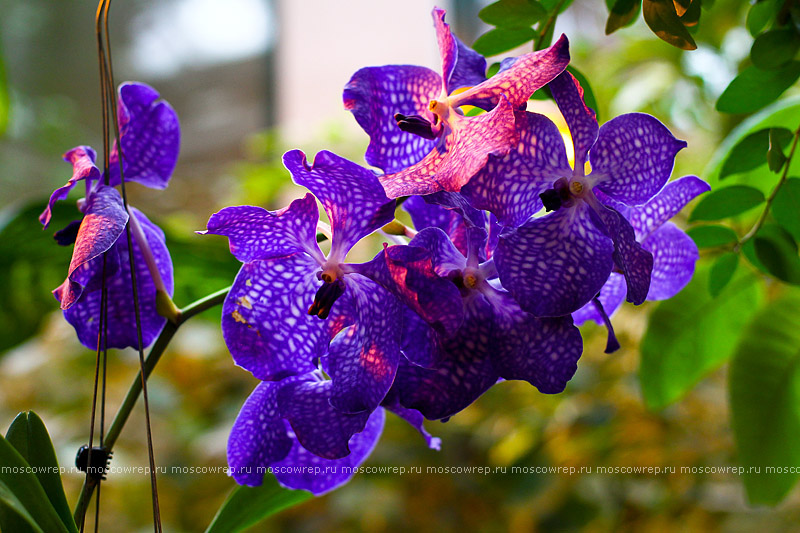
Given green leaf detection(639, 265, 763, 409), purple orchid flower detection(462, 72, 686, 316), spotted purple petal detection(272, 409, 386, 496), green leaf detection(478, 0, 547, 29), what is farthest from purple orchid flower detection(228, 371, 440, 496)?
green leaf detection(639, 265, 763, 409)

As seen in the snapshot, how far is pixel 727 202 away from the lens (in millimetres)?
412

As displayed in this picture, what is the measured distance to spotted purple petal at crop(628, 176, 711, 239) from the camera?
34 cm

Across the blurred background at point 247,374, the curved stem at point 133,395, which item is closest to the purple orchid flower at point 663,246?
the curved stem at point 133,395

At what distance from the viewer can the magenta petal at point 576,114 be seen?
285 mm

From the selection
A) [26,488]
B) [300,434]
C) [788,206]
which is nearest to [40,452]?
[26,488]

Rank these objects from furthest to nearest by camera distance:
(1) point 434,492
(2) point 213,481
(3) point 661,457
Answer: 1. (2) point 213,481
2. (1) point 434,492
3. (3) point 661,457

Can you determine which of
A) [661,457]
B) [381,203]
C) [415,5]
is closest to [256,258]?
[381,203]

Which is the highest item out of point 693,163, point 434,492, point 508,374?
point 508,374

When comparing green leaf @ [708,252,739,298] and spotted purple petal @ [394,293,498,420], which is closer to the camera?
spotted purple petal @ [394,293,498,420]

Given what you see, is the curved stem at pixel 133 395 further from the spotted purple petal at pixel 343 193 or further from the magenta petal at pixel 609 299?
the magenta petal at pixel 609 299

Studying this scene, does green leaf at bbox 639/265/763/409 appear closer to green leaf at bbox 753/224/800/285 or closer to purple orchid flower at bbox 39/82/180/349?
green leaf at bbox 753/224/800/285

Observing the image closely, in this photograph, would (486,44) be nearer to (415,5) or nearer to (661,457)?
(661,457)

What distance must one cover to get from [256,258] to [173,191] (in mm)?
2037

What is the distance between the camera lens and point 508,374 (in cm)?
29
